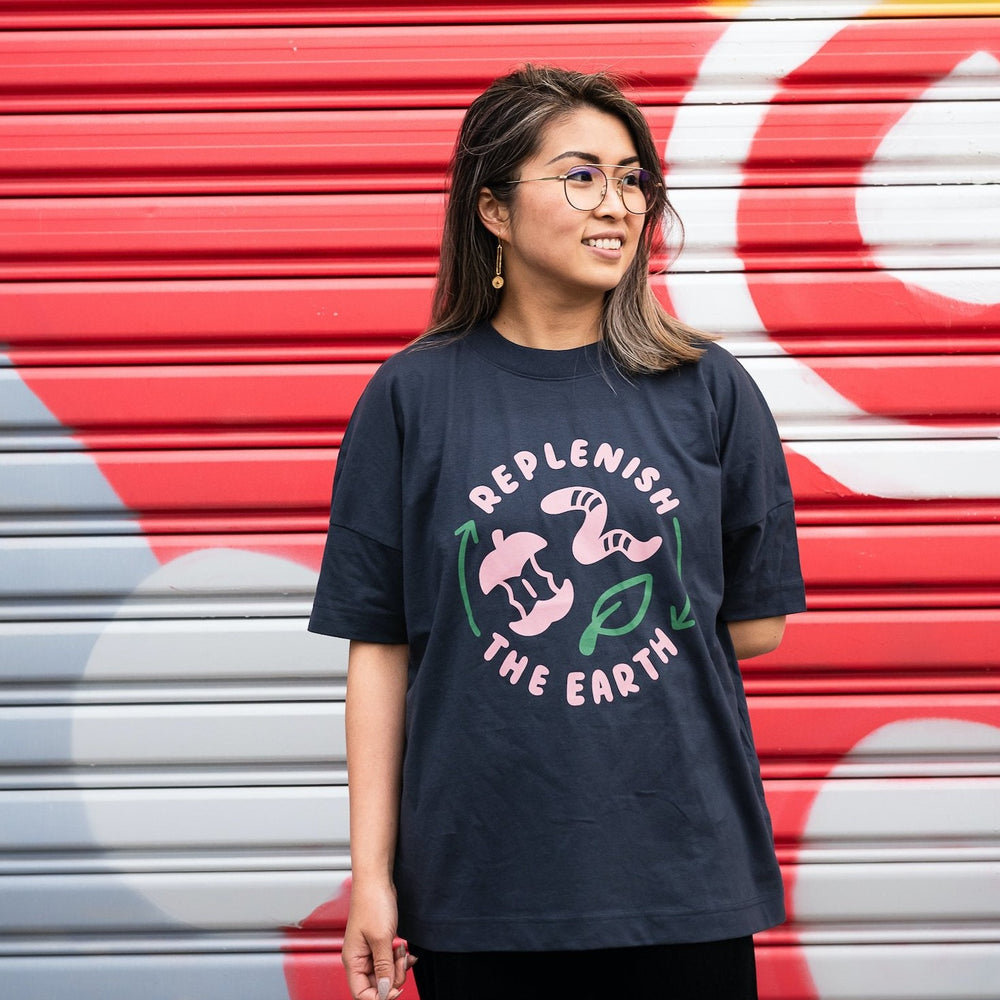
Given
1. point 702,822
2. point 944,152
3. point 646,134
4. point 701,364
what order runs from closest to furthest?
point 702,822
point 701,364
point 646,134
point 944,152

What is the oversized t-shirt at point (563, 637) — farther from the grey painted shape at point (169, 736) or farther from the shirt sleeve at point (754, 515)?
the grey painted shape at point (169, 736)

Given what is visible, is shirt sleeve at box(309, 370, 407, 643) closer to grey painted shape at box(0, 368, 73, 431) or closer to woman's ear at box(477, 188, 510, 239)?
woman's ear at box(477, 188, 510, 239)

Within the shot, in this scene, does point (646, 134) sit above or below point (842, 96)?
Answer: below

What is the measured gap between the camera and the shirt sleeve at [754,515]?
1.60 meters

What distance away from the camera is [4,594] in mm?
2816

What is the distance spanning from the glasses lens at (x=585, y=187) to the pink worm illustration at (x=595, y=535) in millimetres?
463

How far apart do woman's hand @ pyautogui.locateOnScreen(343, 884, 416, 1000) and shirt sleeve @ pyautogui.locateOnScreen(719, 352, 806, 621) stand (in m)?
0.68

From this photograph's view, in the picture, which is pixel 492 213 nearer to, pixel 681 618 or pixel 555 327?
pixel 555 327

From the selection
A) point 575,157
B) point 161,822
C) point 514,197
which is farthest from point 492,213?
point 161,822

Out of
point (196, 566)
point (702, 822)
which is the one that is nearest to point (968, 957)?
point (702, 822)

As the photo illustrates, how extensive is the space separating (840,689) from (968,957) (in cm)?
79

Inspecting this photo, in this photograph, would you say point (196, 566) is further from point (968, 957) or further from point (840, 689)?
point (968, 957)

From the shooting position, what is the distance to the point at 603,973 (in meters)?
1.51

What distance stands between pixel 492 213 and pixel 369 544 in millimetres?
604
